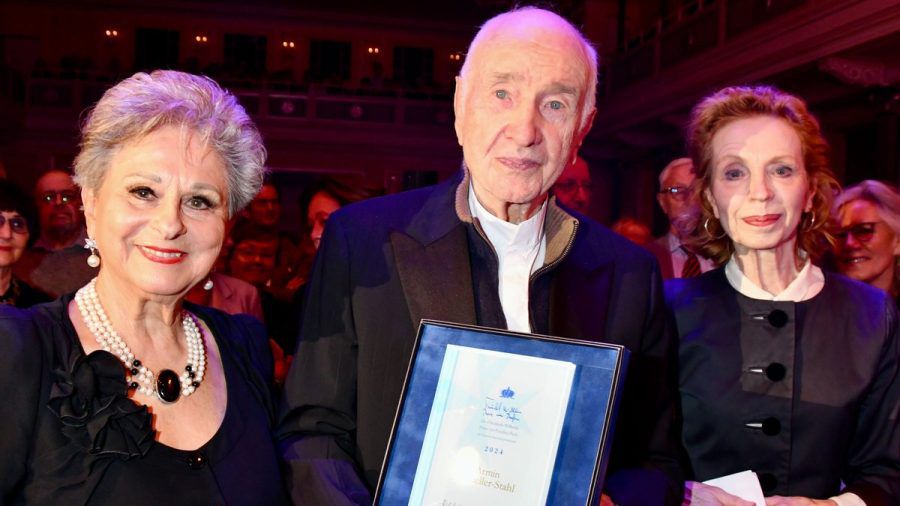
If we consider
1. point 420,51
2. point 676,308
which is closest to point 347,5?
point 420,51

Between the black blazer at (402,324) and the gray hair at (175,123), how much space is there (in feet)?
0.88

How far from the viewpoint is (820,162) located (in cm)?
253

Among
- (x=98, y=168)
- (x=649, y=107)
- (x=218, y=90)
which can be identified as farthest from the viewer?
(x=649, y=107)

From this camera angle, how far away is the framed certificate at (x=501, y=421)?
1.54 m

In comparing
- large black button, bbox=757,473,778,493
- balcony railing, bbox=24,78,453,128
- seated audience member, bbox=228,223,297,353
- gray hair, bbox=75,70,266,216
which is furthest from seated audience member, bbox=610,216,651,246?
balcony railing, bbox=24,78,453,128

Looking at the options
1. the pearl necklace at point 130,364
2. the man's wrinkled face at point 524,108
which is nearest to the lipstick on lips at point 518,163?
the man's wrinkled face at point 524,108

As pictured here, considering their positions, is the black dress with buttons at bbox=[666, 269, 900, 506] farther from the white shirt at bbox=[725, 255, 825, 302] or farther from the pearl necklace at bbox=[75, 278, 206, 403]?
the pearl necklace at bbox=[75, 278, 206, 403]

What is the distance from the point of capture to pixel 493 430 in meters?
1.61

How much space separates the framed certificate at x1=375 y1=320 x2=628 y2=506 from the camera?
1.54m

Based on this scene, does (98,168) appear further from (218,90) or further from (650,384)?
(650,384)

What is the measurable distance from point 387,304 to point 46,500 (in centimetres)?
83

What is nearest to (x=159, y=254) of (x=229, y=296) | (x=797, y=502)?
(x=797, y=502)

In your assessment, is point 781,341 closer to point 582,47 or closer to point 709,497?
point 709,497

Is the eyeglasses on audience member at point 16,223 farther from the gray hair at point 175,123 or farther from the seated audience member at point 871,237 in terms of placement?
the seated audience member at point 871,237
